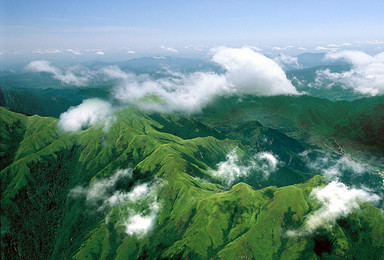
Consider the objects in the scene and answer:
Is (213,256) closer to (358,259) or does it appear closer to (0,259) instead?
(358,259)

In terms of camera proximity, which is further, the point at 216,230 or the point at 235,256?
the point at 216,230

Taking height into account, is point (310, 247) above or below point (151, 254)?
above

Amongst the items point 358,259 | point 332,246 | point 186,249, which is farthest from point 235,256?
point 358,259

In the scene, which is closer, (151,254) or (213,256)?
(213,256)

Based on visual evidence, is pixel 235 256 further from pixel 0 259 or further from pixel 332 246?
pixel 0 259


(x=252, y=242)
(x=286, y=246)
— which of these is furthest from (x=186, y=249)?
(x=286, y=246)

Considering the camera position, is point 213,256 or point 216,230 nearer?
point 213,256

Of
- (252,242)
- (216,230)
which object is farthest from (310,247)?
(216,230)

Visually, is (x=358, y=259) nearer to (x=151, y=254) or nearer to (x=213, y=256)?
(x=213, y=256)
